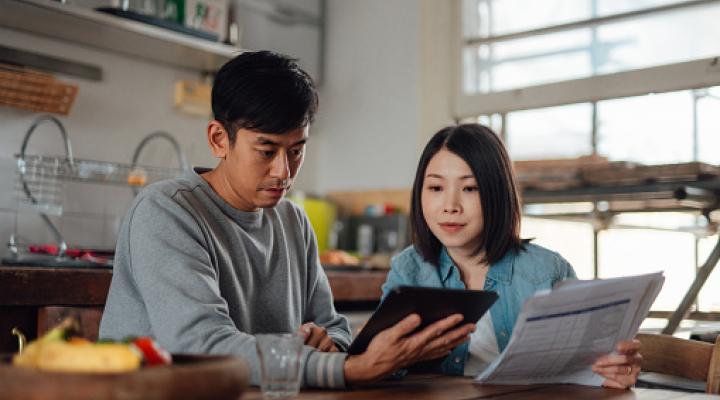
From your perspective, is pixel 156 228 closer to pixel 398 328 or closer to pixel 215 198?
pixel 215 198

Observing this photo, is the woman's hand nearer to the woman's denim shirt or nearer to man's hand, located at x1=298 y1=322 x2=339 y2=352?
the woman's denim shirt

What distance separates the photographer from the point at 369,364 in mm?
1215

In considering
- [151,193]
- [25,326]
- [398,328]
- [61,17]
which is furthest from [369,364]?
[61,17]

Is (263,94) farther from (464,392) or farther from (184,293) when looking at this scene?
(464,392)

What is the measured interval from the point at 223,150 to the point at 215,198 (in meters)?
0.09

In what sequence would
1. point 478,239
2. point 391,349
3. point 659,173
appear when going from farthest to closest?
point 659,173 → point 478,239 → point 391,349

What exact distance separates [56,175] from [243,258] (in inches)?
63.7

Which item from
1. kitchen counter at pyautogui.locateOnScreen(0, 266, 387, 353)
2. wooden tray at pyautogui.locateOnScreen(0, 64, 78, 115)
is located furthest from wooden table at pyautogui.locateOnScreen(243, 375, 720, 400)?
wooden tray at pyautogui.locateOnScreen(0, 64, 78, 115)

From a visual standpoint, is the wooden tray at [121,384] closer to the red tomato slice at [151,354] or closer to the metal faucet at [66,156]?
the red tomato slice at [151,354]

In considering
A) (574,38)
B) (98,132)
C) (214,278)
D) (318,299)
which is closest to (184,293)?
(214,278)

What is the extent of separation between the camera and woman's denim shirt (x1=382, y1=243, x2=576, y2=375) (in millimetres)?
1634

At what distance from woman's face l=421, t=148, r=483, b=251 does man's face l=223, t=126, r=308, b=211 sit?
0.99 feet

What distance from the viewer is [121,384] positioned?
2.21 feet

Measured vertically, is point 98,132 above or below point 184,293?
above
